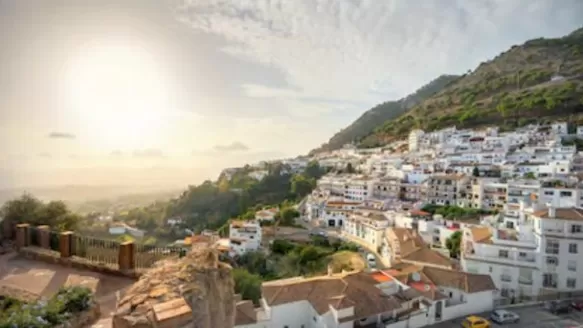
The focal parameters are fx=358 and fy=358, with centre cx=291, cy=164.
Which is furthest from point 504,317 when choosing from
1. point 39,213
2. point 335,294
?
point 39,213

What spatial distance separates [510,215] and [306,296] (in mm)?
14165

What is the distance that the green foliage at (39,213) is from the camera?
9250mm

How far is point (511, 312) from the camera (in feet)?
46.7

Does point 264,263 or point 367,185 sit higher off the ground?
point 367,185

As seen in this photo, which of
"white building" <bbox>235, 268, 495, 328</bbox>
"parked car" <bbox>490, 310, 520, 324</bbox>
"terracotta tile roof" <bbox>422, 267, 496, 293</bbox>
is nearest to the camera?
"white building" <bbox>235, 268, 495, 328</bbox>

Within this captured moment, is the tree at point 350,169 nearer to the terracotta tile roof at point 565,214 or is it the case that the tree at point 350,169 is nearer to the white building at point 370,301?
the terracotta tile roof at point 565,214

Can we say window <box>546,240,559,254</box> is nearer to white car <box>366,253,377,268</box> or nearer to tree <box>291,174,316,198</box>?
white car <box>366,253,377,268</box>

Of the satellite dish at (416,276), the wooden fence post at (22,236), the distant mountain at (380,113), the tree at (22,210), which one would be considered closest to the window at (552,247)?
the satellite dish at (416,276)

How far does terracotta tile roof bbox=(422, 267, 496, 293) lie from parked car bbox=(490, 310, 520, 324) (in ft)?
3.84

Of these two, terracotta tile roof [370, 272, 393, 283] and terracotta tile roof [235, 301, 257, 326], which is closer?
terracotta tile roof [235, 301, 257, 326]

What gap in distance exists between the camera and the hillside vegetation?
53844mm

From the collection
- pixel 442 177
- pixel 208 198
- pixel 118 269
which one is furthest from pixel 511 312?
pixel 208 198

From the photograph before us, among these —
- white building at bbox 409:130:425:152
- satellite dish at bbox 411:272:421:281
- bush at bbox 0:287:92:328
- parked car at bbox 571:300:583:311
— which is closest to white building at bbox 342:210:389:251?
satellite dish at bbox 411:272:421:281

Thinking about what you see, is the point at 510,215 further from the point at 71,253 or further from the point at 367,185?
the point at 71,253
